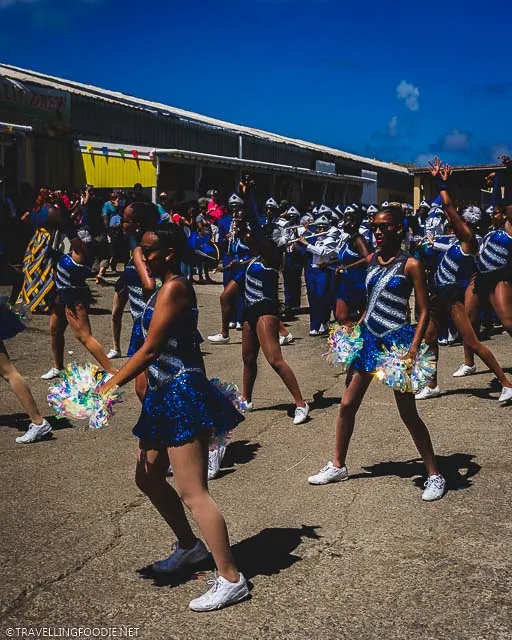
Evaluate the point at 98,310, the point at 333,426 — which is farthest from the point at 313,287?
the point at 333,426

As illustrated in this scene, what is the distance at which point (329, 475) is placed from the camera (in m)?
5.65

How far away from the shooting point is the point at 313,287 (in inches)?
517

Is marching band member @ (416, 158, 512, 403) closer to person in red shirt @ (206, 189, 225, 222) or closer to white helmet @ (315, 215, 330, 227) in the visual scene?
white helmet @ (315, 215, 330, 227)

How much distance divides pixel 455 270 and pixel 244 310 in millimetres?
2662

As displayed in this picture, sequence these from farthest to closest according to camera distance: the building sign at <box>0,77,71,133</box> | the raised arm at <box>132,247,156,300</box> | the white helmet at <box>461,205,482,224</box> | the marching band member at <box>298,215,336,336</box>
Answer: the building sign at <box>0,77,71,133</box> < the marching band member at <box>298,215,336,336</box> < the white helmet at <box>461,205,482,224</box> < the raised arm at <box>132,247,156,300</box>

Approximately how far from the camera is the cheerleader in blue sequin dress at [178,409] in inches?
149

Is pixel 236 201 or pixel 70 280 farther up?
pixel 236 201

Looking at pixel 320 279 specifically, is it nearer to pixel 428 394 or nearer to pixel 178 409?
pixel 428 394

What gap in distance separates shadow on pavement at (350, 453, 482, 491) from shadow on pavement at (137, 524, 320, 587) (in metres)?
1.14

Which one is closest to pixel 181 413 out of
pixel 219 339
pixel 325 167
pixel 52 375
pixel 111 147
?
pixel 52 375

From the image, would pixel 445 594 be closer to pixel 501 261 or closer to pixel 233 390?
pixel 233 390

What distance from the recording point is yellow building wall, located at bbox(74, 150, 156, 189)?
20.8m

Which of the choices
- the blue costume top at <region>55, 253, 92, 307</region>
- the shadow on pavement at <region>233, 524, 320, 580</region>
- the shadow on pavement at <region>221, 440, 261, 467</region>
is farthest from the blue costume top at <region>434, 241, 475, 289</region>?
the shadow on pavement at <region>233, 524, 320, 580</region>

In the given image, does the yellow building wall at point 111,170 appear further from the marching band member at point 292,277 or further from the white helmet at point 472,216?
the white helmet at point 472,216
